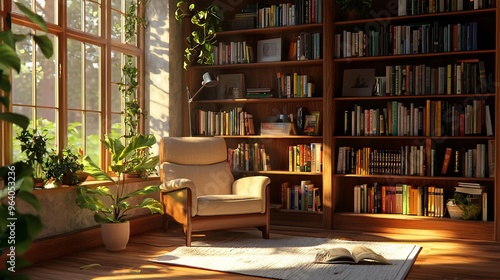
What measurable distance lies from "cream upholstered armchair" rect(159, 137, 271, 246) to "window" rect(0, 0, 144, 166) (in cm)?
73

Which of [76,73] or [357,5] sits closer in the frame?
[76,73]

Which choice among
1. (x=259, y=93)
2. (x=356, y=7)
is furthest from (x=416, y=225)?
(x=356, y=7)

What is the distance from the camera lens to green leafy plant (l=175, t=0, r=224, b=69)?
Result: 5.25 metres

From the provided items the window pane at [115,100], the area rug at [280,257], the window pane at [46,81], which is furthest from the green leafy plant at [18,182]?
the window pane at [115,100]

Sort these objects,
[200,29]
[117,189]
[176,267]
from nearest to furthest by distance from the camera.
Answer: [176,267] < [117,189] < [200,29]

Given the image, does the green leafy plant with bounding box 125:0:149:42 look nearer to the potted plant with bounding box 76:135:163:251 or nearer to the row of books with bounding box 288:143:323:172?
the potted plant with bounding box 76:135:163:251

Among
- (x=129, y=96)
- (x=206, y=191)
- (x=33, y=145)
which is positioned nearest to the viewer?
(x=33, y=145)

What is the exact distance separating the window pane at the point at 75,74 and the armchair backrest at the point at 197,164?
0.85 meters

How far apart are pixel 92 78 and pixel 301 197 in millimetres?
2364

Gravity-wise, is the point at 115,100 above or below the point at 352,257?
above

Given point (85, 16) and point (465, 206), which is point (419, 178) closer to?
point (465, 206)

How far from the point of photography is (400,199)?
482 cm

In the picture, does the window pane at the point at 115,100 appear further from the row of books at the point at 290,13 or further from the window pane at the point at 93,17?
the row of books at the point at 290,13

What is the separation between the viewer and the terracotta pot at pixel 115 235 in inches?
156
